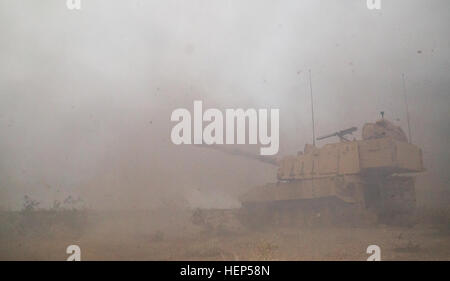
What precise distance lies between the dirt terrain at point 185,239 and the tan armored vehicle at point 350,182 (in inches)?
20.9

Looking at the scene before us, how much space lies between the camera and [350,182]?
26.6 ft

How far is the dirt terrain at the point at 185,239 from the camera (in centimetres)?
621

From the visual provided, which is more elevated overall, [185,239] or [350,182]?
[350,182]

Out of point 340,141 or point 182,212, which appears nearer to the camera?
point 182,212

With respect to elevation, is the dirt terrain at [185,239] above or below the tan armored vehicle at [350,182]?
below

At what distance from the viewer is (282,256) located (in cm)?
613

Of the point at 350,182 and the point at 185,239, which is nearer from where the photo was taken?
the point at 185,239

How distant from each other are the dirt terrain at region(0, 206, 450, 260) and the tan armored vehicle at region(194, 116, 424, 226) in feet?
1.74

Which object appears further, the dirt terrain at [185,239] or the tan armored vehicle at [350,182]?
the tan armored vehicle at [350,182]

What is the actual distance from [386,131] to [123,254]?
5.55 metres

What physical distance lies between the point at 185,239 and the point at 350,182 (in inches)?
145
